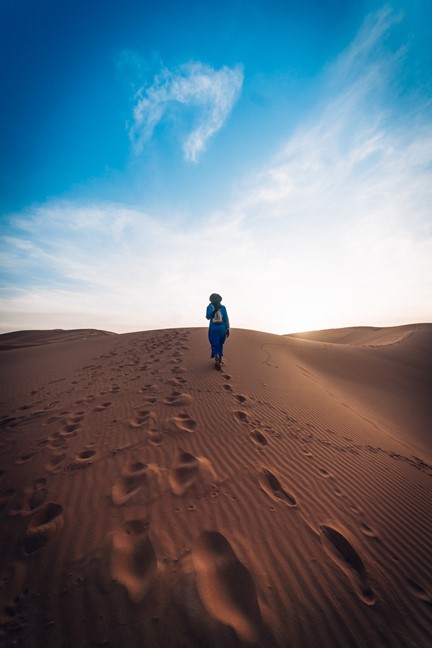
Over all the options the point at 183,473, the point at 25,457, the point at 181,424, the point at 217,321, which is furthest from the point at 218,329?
the point at 25,457

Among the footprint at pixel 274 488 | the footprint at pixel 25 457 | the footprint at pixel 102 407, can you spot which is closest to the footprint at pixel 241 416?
the footprint at pixel 274 488

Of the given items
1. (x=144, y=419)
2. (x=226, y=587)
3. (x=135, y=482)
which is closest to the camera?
(x=226, y=587)

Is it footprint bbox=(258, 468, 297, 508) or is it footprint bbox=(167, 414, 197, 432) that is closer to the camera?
footprint bbox=(258, 468, 297, 508)

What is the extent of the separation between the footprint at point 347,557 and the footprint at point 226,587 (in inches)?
33.9

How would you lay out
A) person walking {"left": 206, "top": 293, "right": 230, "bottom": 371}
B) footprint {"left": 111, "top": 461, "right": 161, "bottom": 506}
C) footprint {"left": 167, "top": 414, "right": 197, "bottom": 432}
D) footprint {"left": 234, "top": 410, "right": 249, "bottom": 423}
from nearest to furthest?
footprint {"left": 111, "top": 461, "right": 161, "bottom": 506}, footprint {"left": 167, "top": 414, "right": 197, "bottom": 432}, footprint {"left": 234, "top": 410, "right": 249, "bottom": 423}, person walking {"left": 206, "top": 293, "right": 230, "bottom": 371}

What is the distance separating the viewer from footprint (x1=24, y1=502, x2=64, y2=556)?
2102 mm

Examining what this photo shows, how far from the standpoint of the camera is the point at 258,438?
405cm

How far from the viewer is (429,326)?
20547 millimetres

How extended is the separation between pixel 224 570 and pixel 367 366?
39.0ft

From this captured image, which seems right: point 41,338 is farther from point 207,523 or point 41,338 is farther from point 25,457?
point 207,523

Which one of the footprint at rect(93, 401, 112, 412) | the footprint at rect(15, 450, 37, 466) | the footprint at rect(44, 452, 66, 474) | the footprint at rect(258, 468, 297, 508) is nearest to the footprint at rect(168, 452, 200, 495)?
the footprint at rect(258, 468, 297, 508)

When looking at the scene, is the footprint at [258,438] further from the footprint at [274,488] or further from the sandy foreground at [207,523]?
the footprint at [274,488]

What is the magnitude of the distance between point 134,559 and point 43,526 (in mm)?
994

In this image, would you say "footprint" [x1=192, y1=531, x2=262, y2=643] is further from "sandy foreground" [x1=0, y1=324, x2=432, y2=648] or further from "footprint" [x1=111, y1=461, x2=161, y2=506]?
"footprint" [x1=111, y1=461, x2=161, y2=506]
